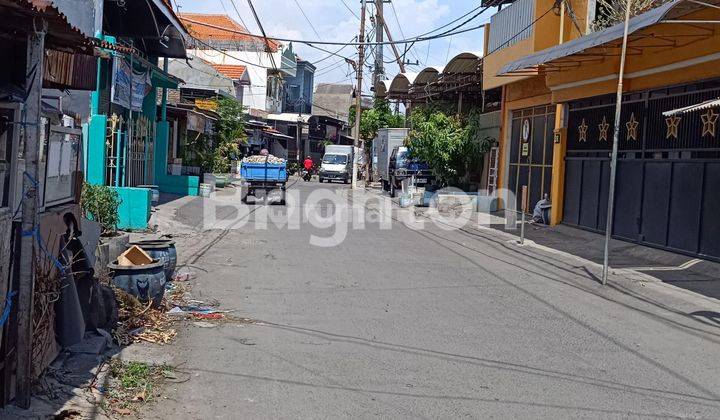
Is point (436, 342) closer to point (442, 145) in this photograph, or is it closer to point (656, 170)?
point (656, 170)

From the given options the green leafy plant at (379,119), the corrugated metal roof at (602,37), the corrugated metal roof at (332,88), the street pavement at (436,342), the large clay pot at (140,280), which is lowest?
the street pavement at (436,342)

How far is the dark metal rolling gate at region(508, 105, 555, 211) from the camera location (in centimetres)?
2308

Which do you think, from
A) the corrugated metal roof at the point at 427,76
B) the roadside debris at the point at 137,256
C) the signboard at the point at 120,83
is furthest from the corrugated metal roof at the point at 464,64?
the roadside debris at the point at 137,256

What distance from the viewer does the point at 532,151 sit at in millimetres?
24438

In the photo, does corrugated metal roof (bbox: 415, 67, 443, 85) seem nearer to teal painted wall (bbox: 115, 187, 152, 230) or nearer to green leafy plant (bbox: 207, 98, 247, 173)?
green leafy plant (bbox: 207, 98, 247, 173)

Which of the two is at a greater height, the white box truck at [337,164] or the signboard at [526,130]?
the signboard at [526,130]

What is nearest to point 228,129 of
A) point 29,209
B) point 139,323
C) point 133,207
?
point 133,207

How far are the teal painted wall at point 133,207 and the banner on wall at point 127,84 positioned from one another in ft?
7.74

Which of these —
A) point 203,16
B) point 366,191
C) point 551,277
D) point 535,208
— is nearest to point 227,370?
point 551,277

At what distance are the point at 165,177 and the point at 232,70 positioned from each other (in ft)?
71.4

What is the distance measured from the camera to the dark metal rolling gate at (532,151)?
23.1 metres

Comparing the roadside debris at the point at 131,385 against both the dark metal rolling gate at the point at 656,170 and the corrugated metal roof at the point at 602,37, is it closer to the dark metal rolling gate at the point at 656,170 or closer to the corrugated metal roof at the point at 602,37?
the corrugated metal roof at the point at 602,37

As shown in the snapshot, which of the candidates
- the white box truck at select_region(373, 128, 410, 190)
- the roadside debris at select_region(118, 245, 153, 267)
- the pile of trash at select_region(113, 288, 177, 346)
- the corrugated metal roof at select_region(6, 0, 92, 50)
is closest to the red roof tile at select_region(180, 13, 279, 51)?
the white box truck at select_region(373, 128, 410, 190)

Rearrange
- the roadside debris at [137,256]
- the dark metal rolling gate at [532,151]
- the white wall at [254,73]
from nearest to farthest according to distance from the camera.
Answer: the roadside debris at [137,256] < the dark metal rolling gate at [532,151] < the white wall at [254,73]
